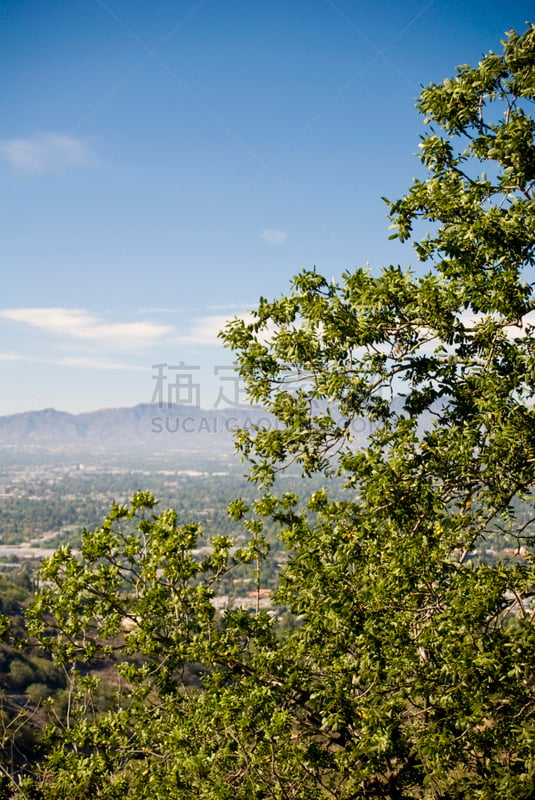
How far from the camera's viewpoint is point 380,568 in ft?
15.5

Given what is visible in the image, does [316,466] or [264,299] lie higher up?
[264,299]

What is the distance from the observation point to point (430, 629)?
439 centimetres

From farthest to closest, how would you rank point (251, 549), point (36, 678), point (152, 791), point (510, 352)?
point (36, 678), point (251, 549), point (152, 791), point (510, 352)

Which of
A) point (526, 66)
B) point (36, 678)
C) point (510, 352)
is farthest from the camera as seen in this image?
point (36, 678)

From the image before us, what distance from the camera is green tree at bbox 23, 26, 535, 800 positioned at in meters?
4.45

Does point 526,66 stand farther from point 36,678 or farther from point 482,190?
point 36,678

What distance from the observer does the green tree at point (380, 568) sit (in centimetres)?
445

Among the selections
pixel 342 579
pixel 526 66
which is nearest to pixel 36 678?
pixel 342 579

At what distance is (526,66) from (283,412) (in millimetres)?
4156

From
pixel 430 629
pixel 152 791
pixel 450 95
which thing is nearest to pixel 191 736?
pixel 152 791

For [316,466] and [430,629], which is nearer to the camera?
[430,629]

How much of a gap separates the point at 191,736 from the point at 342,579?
256 centimetres

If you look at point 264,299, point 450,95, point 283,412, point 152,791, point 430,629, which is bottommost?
point 152,791

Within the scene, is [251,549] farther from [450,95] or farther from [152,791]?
[450,95]
